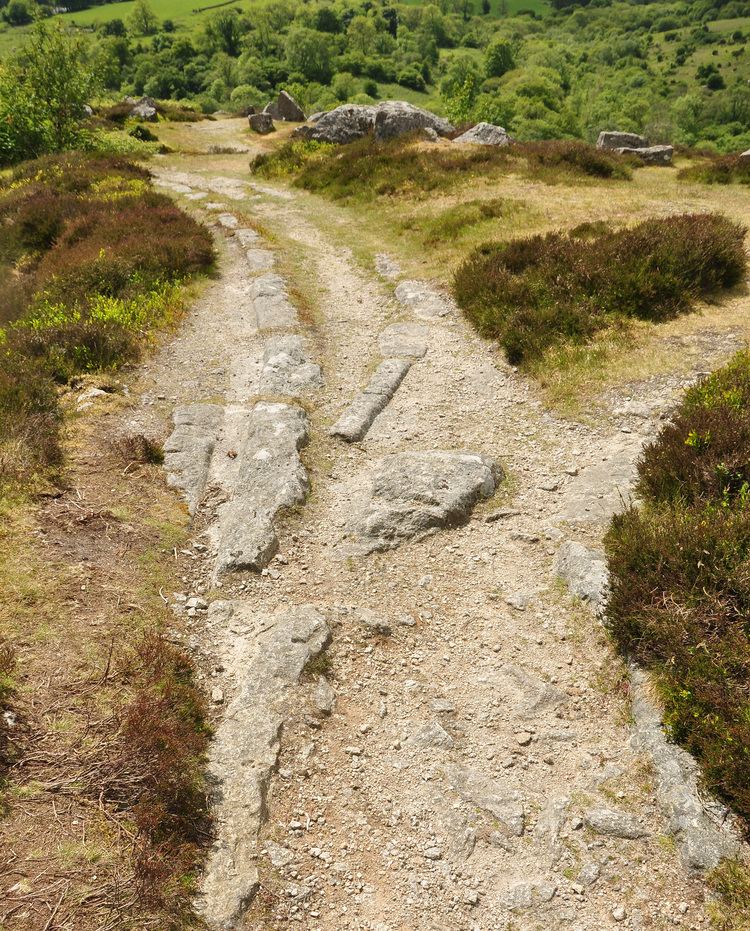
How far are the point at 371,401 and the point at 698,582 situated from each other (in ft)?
21.8

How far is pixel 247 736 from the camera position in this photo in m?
5.62

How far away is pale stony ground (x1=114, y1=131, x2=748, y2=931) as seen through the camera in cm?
459

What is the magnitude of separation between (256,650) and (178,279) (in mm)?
12807

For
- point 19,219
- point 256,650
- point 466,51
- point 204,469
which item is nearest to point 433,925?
point 256,650

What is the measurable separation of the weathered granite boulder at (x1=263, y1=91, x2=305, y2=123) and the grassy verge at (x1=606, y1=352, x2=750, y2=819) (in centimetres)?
5365

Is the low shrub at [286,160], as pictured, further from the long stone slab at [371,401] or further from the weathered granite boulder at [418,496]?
the weathered granite boulder at [418,496]

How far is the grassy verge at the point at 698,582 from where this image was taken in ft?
15.6

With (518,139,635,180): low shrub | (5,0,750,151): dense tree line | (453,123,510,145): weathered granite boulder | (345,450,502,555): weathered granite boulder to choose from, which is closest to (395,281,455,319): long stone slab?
(345,450,502,555): weathered granite boulder

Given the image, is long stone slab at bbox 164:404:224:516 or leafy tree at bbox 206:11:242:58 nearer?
long stone slab at bbox 164:404:224:516

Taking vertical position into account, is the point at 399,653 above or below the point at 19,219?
below

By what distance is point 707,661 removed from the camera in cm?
514

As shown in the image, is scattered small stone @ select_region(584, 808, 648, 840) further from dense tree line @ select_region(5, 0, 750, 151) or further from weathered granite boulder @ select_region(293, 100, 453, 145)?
dense tree line @ select_region(5, 0, 750, 151)

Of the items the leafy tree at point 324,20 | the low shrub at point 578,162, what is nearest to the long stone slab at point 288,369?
the low shrub at point 578,162

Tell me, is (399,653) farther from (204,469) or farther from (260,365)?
(260,365)
